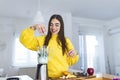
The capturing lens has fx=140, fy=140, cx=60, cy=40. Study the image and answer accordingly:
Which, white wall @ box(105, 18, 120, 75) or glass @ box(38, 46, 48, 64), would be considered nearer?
glass @ box(38, 46, 48, 64)

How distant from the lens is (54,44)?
2.64 feet

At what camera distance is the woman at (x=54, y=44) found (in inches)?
30.3

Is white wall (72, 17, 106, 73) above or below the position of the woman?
above

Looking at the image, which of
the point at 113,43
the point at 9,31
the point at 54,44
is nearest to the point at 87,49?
the point at 113,43

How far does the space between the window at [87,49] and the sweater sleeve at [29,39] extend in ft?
6.94

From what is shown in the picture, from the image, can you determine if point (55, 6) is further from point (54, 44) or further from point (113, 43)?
point (113, 43)

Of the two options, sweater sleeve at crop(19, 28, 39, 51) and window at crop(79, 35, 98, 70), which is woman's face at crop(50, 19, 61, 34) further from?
window at crop(79, 35, 98, 70)

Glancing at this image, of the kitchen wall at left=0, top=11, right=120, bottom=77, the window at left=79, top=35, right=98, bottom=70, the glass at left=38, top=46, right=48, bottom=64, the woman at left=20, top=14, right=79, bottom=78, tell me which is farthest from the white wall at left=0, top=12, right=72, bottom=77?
the glass at left=38, top=46, right=48, bottom=64

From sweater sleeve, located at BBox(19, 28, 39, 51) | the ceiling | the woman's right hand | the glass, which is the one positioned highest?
the ceiling

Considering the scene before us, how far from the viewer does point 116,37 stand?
321 cm

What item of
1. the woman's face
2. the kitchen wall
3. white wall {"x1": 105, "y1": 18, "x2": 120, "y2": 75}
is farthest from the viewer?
white wall {"x1": 105, "y1": 18, "x2": 120, "y2": 75}

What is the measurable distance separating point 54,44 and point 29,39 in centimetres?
14

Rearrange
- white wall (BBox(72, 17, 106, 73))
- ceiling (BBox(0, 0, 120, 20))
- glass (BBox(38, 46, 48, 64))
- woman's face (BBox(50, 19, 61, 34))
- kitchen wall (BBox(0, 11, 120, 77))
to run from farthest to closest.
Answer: white wall (BBox(72, 17, 106, 73))
kitchen wall (BBox(0, 11, 120, 77))
ceiling (BBox(0, 0, 120, 20))
woman's face (BBox(50, 19, 61, 34))
glass (BBox(38, 46, 48, 64))

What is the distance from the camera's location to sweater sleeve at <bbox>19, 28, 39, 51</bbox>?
76 cm
